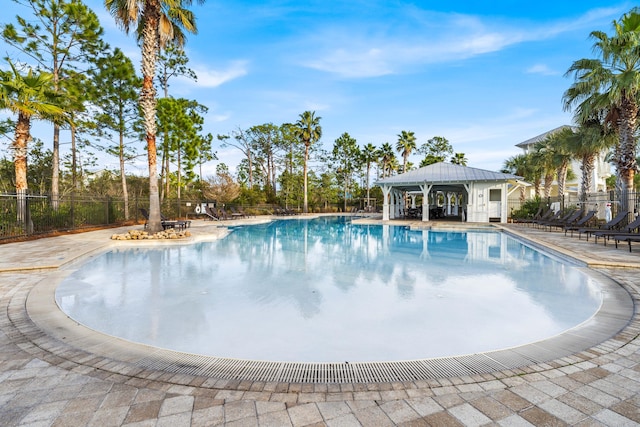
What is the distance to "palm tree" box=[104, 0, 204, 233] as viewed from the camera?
36.4 feet

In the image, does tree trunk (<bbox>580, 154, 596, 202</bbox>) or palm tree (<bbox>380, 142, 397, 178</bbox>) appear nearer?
tree trunk (<bbox>580, 154, 596, 202</bbox>)

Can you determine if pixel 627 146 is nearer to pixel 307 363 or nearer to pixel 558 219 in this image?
pixel 558 219

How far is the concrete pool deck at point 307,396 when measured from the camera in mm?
1833

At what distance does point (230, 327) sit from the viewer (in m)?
3.70

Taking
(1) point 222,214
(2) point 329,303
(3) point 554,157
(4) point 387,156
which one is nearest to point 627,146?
(3) point 554,157

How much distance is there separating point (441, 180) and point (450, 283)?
14.0 meters

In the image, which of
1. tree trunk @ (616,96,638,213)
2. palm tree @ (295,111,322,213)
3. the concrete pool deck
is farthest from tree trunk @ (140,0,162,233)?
palm tree @ (295,111,322,213)

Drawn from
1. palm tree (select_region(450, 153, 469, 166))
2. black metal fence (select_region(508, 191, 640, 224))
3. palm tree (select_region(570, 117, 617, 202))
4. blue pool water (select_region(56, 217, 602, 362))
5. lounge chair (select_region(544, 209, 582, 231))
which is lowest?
blue pool water (select_region(56, 217, 602, 362))

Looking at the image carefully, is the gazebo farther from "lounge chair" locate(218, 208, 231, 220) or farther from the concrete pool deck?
the concrete pool deck

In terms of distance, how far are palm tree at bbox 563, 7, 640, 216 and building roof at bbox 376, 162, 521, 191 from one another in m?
5.55

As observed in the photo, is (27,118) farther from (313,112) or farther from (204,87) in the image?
(313,112)

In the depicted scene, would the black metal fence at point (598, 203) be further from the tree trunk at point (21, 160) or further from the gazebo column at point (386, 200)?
the tree trunk at point (21, 160)

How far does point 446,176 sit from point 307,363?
61.3 ft

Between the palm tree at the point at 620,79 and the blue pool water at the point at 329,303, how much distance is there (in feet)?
22.0
